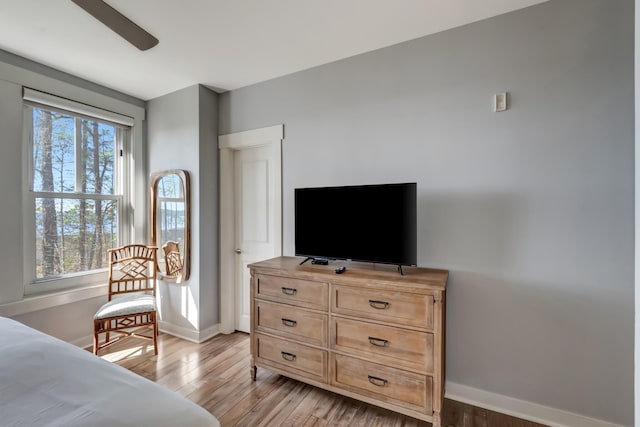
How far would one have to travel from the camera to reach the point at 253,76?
8.77 feet

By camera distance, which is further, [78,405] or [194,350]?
[194,350]

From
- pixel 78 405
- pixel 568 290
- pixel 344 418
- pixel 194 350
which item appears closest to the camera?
pixel 78 405

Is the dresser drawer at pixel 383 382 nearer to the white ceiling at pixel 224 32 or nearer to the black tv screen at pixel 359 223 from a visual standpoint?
the black tv screen at pixel 359 223

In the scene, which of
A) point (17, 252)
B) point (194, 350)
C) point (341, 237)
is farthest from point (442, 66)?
point (17, 252)

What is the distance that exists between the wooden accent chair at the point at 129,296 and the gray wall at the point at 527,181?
239 centimetres

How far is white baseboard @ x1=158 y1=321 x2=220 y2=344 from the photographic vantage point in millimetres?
2836

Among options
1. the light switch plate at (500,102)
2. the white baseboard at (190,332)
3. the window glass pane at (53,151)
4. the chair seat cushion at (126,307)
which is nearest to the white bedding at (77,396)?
the chair seat cushion at (126,307)

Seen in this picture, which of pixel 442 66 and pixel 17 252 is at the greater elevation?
pixel 442 66

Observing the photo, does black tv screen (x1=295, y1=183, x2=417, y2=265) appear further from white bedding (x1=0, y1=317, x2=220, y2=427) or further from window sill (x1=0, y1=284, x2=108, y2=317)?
window sill (x1=0, y1=284, x2=108, y2=317)

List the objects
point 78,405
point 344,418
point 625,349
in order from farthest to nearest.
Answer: point 344,418 → point 625,349 → point 78,405

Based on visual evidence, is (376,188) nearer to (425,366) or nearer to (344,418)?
(425,366)

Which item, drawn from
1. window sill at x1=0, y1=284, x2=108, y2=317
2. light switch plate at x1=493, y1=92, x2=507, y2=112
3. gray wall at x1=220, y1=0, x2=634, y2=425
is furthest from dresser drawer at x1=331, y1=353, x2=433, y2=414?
window sill at x1=0, y1=284, x2=108, y2=317

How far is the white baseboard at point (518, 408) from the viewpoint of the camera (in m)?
1.65

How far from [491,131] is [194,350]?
312cm
